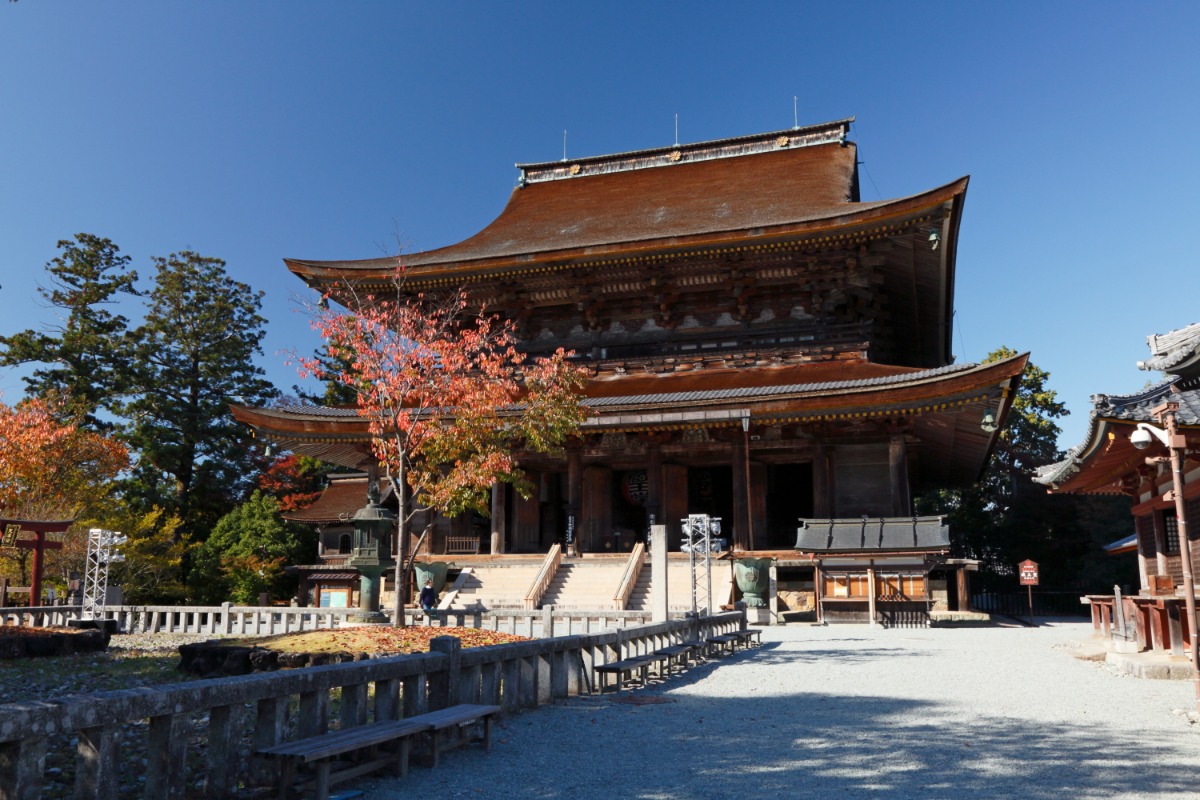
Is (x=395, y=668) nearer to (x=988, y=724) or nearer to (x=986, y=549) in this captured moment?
(x=988, y=724)

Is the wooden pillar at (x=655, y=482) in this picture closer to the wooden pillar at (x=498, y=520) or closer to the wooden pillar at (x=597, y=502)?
the wooden pillar at (x=597, y=502)

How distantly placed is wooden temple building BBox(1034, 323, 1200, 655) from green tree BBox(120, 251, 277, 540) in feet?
112

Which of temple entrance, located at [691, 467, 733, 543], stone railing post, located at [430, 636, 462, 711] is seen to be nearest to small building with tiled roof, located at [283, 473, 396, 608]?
temple entrance, located at [691, 467, 733, 543]

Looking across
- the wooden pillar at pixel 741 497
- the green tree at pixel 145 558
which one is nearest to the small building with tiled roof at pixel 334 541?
the green tree at pixel 145 558

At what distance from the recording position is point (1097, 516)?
119ft

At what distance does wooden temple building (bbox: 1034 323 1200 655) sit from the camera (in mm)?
9867

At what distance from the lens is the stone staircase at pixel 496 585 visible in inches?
814

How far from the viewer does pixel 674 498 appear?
80.0 ft

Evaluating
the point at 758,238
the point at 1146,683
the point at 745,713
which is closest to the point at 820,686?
the point at 745,713

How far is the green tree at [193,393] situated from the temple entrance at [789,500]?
81.2ft

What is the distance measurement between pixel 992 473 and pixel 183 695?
4328 cm

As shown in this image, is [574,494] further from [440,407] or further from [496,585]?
[440,407]

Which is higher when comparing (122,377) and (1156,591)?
(122,377)

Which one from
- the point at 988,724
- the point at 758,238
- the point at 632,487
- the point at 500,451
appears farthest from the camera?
the point at 632,487
